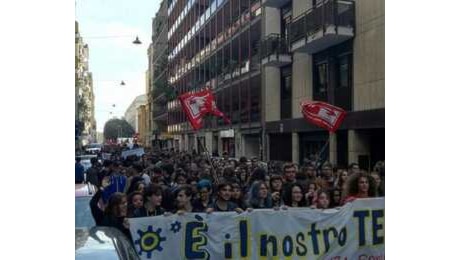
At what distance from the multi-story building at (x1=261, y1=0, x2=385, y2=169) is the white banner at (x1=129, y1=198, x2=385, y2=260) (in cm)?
720

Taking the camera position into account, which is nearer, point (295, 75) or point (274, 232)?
point (274, 232)

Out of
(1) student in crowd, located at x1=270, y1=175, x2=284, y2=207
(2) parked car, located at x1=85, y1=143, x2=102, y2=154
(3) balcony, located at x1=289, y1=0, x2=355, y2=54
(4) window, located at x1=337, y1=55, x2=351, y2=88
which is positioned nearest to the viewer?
(1) student in crowd, located at x1=270, y1=175, x2=284, y2=207

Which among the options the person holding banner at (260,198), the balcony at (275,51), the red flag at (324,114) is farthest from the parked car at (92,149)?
the person holding banner at (260,198)

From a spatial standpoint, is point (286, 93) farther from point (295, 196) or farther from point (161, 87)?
point (161, 87)

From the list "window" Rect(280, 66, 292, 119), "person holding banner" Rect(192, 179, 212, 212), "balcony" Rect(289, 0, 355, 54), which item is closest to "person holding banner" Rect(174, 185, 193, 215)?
"person holding banner" Rect(192, 179, 212, 212)

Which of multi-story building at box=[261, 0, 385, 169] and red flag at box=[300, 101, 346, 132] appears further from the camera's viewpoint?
multi-story building at box=[261, 0, 385, 169]

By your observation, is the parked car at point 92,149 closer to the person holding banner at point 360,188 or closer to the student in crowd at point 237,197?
the student in crowd at point 237,197

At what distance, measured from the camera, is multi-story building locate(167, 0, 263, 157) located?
24777 millimetres

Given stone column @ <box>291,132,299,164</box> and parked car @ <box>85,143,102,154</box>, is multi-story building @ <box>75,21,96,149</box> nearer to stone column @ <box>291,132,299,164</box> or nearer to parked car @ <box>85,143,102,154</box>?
parked car @ <box>85,143,102,154</box>

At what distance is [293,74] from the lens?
19.1m
